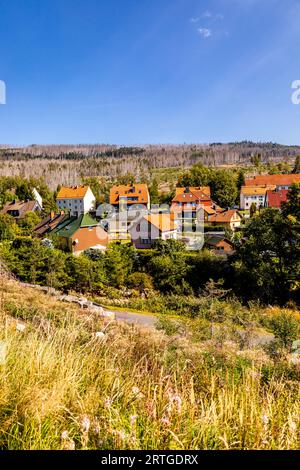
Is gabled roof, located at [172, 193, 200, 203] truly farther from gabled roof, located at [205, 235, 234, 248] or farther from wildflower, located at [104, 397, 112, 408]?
wildflower, located at [104, 397, 112, 408]

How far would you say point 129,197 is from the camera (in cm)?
4181

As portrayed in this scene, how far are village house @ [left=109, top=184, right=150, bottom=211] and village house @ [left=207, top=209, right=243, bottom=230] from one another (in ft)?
36.4

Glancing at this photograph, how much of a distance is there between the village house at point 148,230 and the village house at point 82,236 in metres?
2.32

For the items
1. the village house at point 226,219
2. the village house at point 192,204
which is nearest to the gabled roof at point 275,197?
the village house at point 192,204

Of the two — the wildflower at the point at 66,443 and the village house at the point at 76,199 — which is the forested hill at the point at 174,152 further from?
the wildflower at the point at 66,443

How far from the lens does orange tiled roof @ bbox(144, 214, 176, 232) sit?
23600 millimetres

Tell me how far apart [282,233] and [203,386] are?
15723mm

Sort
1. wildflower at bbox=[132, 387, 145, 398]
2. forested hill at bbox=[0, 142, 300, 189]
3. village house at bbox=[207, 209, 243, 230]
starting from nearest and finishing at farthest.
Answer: wildflower at bbox=[132, 387, 145, 398], village house at bbox=[207, 209, 243, 230], forested hill at bbox=[0, 142, 300, 189]

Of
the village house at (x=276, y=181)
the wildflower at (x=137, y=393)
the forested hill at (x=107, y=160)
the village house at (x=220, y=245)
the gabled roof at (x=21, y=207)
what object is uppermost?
the forested hill at (x=107, y=160)

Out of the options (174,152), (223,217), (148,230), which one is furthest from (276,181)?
(174,152)

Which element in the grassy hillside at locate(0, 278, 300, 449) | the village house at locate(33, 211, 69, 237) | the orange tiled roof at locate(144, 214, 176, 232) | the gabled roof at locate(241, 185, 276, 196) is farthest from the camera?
the gabled roof at locate(241, 185, 276, 196)

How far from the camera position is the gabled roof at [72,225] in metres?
23.9

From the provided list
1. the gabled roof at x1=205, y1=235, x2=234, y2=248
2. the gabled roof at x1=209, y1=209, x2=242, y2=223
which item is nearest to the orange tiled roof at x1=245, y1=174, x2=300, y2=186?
the gabled roof at x1=209, y1=209, x2=242, y2=223
